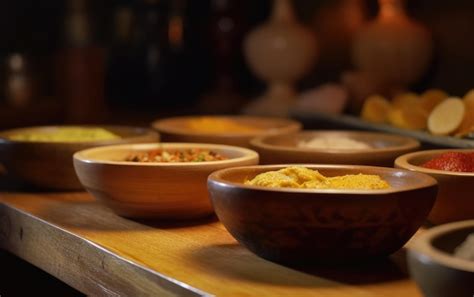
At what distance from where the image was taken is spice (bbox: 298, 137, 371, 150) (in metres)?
1.48

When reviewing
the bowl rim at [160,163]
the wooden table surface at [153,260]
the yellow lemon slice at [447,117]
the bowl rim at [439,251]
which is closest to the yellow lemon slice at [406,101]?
the yellow lemon slice at [447,117]

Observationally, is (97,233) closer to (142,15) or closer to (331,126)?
(331,126)

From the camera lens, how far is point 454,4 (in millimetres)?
2111

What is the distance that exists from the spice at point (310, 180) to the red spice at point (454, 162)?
0.13 m

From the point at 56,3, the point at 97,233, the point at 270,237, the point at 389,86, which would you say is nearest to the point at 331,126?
the point at 389,86

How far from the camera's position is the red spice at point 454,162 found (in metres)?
1.15

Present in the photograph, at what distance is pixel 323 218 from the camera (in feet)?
3.07

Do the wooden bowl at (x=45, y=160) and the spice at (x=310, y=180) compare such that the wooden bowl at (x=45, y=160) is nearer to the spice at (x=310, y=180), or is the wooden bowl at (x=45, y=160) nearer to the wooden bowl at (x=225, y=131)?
the wooden bowl at (x=225, y=131)

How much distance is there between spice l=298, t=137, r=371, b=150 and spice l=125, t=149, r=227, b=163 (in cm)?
21

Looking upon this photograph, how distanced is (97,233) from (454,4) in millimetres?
1274

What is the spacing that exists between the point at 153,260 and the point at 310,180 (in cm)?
22

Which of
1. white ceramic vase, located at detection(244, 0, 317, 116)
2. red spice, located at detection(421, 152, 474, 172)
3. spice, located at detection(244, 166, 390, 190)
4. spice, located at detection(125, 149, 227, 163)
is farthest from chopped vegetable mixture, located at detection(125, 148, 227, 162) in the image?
white ceramic vase, located at detection(244, 0, 317, 116)

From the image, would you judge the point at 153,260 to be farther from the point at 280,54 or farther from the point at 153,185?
the point at 280,54

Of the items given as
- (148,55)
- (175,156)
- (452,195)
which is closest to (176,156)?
(175,156)
